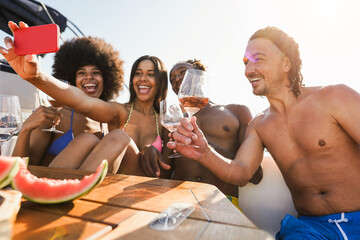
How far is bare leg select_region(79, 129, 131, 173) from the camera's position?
178 cm

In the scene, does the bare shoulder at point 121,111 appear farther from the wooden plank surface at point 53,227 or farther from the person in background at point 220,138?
the wooden plank surface at point 53,227

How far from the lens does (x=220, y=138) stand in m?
3.10

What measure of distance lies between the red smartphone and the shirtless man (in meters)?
0.95

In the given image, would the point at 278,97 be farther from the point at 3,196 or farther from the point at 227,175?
the point at 3,196

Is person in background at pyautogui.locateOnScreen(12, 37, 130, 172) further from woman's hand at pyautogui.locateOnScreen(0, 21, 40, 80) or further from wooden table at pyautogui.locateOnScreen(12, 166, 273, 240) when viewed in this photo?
wooden table at pyautogui.locateOnScreen(12, 166, 273, 240)

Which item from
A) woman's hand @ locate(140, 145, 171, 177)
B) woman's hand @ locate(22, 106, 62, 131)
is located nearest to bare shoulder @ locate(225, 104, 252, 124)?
woman's hand @ locate(140, 145, 171, 177)

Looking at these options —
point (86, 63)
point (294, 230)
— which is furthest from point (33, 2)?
point (294, 230)

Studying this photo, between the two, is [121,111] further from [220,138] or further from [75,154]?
[220,138]

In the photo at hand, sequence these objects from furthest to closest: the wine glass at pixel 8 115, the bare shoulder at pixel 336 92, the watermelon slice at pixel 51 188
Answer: the bare shoulder at pixel 336 92 < the wine glass at pixel 8 115 < the watermelon slice at pixel 51 188

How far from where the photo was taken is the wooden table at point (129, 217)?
0.62m

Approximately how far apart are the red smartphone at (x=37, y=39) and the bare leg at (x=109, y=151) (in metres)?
0.87

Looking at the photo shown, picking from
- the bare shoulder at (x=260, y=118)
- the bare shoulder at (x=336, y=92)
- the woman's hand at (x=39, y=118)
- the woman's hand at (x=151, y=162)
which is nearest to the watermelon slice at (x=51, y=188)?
the woman's hand at (x=151, y=162)

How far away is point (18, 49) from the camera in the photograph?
1.38 metres

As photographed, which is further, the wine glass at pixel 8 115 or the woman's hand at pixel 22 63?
the woman's hand at pixel 22 63
